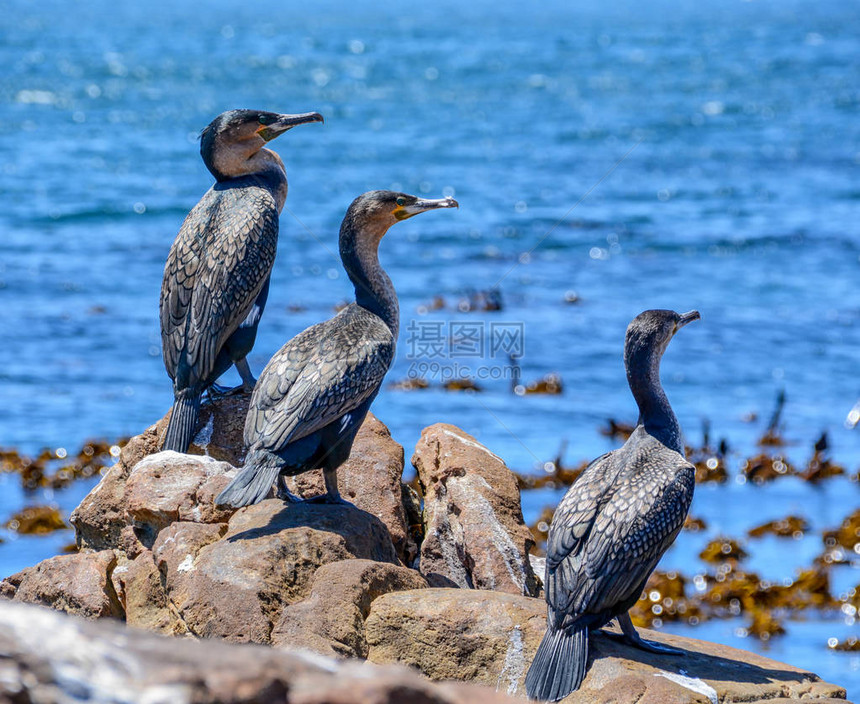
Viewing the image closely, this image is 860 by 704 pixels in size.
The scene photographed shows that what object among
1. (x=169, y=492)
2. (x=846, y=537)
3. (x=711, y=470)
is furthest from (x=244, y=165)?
(x=711, y=470)

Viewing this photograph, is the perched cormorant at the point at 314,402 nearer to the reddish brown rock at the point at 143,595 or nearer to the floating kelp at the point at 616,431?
the reddish brown rock at the point at 143,595

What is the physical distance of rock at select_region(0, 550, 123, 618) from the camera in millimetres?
5891

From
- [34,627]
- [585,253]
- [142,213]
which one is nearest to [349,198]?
[142,213]

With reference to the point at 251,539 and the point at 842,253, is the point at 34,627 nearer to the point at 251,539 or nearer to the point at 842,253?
the point at 251,539

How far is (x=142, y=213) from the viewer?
25.6 m

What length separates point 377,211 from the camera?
6.96m

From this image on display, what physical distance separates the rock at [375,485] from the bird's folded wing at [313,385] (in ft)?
2.16

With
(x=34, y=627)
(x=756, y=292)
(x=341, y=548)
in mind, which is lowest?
(x=756, y=292)

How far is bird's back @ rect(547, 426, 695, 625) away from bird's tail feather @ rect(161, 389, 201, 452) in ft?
7.57

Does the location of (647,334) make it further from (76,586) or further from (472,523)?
(76,586)

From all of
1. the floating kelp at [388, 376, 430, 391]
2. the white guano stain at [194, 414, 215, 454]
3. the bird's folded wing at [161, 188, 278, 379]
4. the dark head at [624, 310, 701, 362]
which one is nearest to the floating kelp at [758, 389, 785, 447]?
the floating kelp at [388, 376, 430, 391]

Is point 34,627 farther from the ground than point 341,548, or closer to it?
farther from the ground

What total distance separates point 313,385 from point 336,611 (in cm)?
122

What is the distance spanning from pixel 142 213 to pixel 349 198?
4540mm
